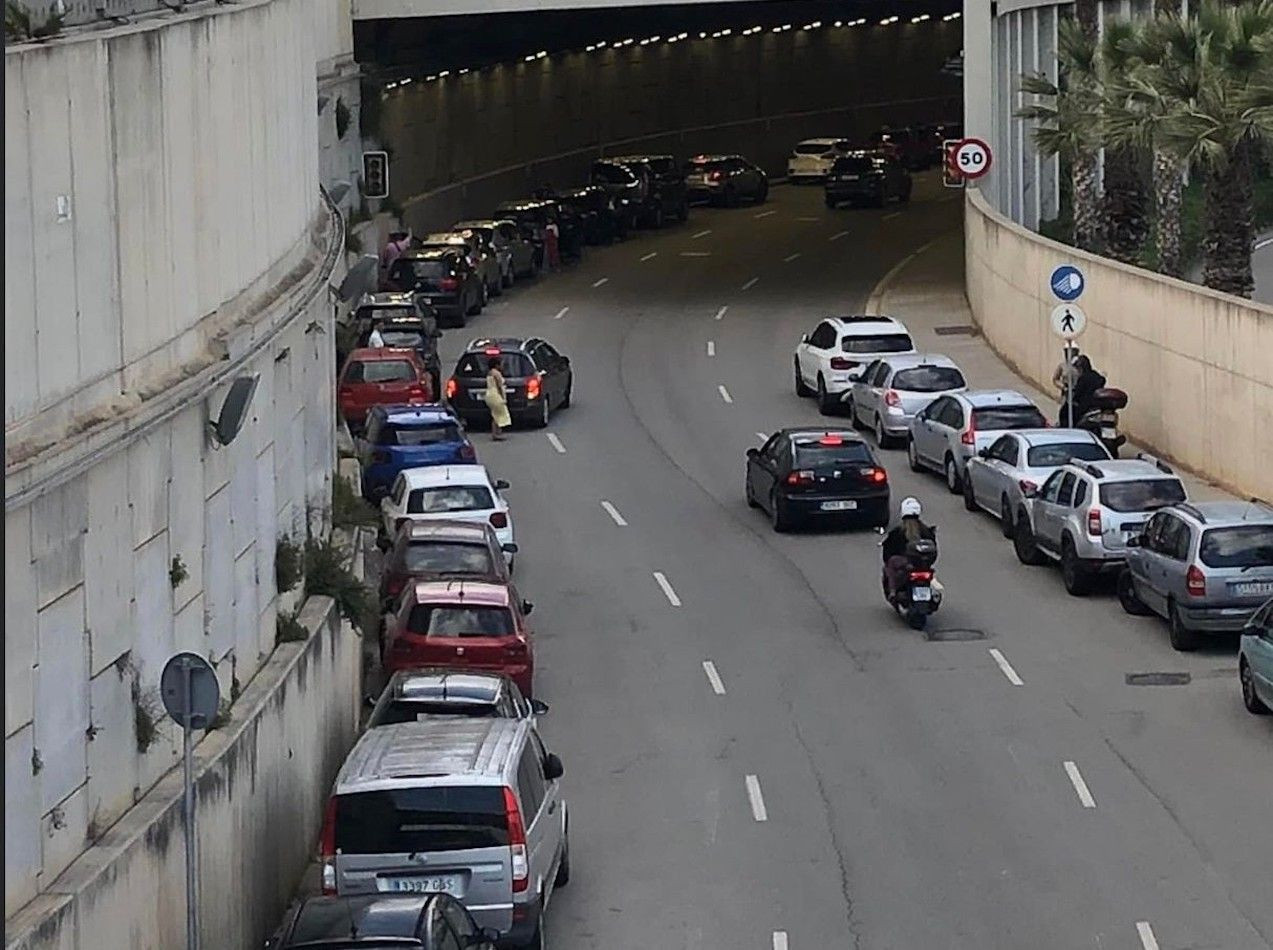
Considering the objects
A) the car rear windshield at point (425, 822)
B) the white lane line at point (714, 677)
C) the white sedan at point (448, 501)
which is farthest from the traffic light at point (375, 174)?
the car rear windshield at point (425, 822)

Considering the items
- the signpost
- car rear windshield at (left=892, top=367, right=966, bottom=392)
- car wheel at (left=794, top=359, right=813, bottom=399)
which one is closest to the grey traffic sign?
the signpost

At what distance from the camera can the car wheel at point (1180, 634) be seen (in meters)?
26.2

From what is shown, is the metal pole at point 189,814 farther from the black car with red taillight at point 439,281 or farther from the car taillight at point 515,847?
the black car with red taillight at point 439,281

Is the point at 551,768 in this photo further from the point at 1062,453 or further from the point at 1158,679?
the point at 1062,453

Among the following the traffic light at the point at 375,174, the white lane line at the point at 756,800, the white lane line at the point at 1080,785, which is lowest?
the white lane line at the point at 756,800

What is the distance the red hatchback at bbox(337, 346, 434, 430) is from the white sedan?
8192mm

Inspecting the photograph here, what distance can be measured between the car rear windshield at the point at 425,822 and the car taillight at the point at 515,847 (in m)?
0.03

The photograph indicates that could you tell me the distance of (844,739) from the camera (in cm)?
2361

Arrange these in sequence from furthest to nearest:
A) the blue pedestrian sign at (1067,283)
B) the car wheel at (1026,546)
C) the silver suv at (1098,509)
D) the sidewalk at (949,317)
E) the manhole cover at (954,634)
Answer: the sidewalk at (949,317) < the blue pedestrian sign at (1067,283) < the car wheel at (1026,546) < the silver suv at (1098,509) < the manhole cover at (954,634)

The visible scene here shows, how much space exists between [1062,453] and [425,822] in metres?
17.1

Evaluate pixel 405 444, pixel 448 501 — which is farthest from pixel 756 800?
pixel 405 444

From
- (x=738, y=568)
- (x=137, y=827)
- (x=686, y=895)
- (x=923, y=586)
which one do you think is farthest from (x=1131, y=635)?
(x=137, y=827)

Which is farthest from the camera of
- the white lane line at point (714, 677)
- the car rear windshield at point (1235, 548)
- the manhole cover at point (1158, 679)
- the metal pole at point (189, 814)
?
the car rear windshield at point (1235, 548)

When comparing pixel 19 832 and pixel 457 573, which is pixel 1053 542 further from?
pixel 19 832
